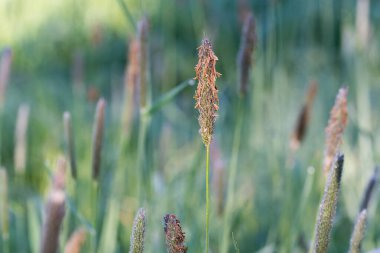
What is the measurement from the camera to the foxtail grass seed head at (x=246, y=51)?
0.74 metres

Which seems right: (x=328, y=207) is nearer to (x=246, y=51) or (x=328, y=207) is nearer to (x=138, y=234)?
(x=138, y=234)

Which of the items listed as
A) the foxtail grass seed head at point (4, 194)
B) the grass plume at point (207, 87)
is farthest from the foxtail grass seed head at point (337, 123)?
the foxtail grass seed head at point (4, 194)

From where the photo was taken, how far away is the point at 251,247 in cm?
133

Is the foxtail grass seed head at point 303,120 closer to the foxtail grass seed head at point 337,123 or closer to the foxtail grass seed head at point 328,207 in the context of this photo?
the foxtail grass seed head at point 337,123

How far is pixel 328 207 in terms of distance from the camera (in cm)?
49

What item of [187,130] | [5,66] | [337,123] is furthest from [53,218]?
[187,130]

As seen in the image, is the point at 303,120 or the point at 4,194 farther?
the point at 303,120

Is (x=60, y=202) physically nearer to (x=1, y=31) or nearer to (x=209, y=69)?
(x=209, y=69)

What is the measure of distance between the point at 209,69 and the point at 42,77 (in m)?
2.35

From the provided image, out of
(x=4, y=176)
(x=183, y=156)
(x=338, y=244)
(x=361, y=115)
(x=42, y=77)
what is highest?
(x=42, y=77)

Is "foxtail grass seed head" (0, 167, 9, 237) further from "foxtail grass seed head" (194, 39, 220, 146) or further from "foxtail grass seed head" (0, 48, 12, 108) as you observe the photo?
"foxtail grass seed head" (194, 39, 220, 146)

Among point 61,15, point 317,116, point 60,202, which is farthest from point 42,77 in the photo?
point 60,202

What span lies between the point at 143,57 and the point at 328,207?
0.37 metres

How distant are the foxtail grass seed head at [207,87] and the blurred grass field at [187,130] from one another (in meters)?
0.21
